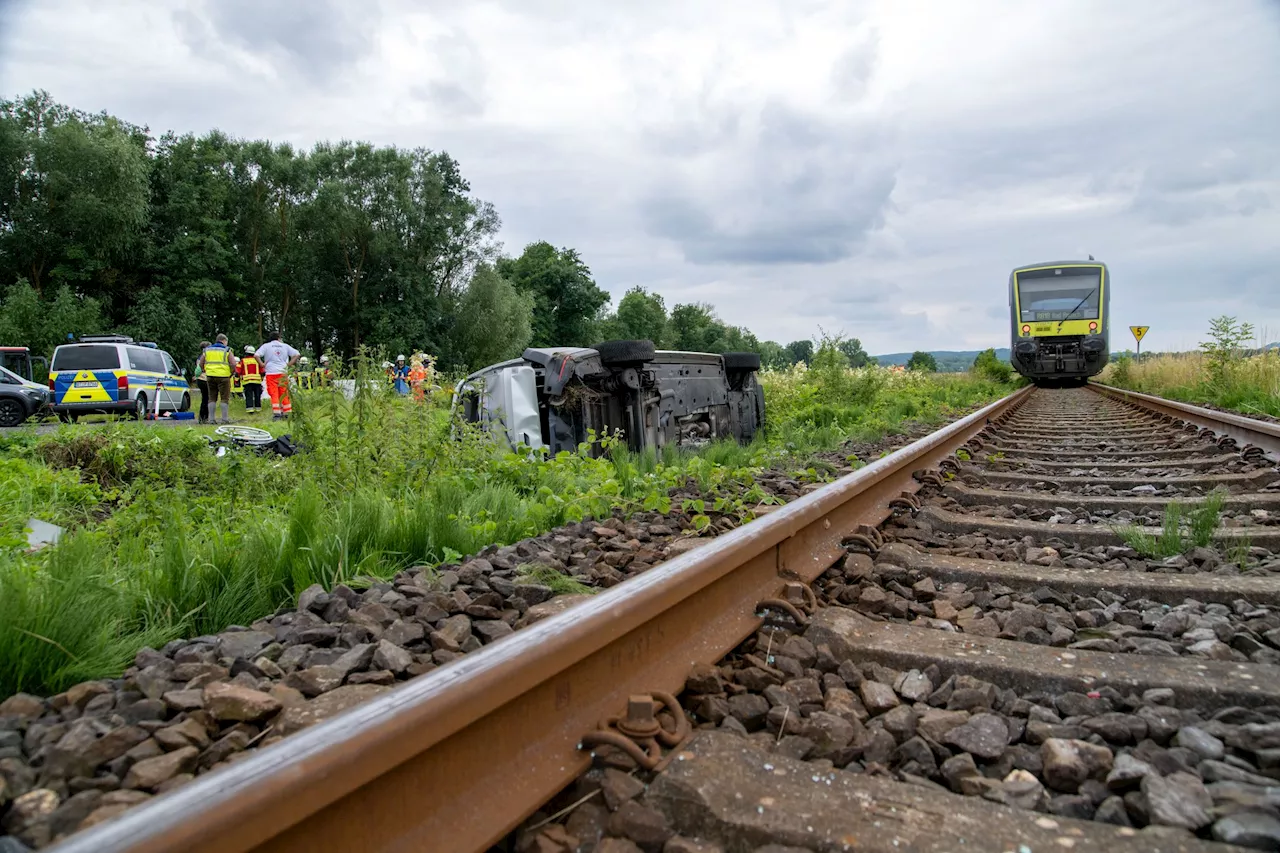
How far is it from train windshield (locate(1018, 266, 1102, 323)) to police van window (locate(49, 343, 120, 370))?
23443 millimetres

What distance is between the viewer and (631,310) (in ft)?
392

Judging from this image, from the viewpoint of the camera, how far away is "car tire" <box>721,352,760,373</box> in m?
10.2

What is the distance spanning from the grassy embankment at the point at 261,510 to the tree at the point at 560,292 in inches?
3193

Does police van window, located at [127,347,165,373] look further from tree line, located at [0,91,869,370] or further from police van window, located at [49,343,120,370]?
tree line, located at [0,91,869,370]

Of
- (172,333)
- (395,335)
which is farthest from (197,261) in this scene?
(395,335)

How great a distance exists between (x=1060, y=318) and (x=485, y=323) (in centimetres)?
3960

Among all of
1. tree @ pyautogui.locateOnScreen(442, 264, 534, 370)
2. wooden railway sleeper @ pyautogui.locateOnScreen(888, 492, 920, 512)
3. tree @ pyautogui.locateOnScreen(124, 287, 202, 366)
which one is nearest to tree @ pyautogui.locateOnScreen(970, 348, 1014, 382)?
wooden railway sleeper @ pyautogui.locateOnScreen(888, 492, 920, 512)

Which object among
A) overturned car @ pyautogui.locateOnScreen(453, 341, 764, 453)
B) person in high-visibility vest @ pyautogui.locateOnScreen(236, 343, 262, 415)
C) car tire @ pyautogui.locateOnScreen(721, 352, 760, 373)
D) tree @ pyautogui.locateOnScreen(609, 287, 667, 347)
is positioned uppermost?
tree @ pyautogui.locateOnScreen(609, 287, 667, 347)

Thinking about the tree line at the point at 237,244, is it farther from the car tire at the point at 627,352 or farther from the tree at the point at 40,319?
the car tire at the point at 627,352

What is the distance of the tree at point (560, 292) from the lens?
89.7m

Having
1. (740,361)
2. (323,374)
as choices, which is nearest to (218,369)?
(740,361)

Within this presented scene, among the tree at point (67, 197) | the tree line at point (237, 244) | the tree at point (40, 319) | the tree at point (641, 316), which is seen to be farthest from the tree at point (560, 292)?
the tree at point (40, 319)

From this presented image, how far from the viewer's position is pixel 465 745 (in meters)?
1.38

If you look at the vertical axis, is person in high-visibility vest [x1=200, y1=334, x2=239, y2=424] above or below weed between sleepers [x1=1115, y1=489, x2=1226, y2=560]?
above
